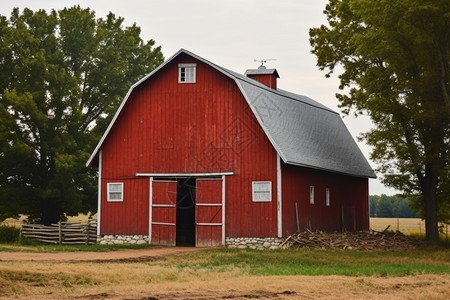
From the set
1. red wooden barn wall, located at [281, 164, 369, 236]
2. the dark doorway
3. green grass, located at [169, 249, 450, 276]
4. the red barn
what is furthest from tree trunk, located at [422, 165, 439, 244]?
the dark doorway

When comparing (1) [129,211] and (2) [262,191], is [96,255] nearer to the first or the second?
(1) [129,211]

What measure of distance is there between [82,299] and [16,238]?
19.0 meters

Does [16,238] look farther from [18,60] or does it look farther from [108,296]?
[108,296]

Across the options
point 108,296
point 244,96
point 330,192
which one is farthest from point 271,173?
point 108,296

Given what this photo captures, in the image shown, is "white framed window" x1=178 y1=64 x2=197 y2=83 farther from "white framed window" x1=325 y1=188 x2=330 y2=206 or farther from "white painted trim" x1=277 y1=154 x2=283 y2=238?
"white framed window" x1=325 y1=188 x2=330 y2=206

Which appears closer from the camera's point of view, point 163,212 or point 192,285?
point 192,285

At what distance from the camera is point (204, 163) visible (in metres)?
26.8

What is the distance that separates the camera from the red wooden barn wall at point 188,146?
26.0 metres

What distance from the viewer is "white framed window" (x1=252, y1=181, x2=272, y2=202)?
2577 cm

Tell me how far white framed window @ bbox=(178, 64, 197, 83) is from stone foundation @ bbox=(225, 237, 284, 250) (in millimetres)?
6306

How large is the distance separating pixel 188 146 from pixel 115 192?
3.60m

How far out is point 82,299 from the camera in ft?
41.1

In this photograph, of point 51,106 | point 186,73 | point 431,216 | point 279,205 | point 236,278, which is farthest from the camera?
point 51,106

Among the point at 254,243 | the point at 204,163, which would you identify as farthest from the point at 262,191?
the point at 204,163
